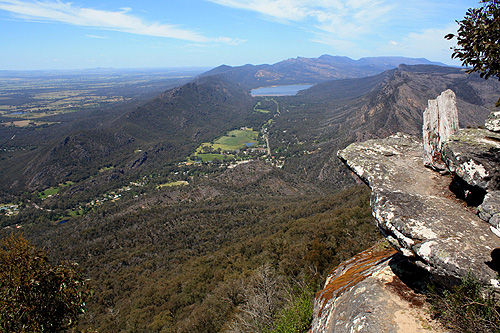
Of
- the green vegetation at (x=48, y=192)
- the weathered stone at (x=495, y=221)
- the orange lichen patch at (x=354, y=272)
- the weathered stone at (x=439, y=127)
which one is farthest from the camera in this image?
the green vegetation at (x=48, y=192)

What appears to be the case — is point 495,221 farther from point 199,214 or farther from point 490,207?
point 199,214

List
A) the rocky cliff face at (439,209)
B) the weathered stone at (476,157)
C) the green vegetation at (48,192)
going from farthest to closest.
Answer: the green vegetation at (48,192)
the weathered stone at (476,157)
the rocky cliff face at (439,209)

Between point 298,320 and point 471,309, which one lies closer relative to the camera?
point 471,309

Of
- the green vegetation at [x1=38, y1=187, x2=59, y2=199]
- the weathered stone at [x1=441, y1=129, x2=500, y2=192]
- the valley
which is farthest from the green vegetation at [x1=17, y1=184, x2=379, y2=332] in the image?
the green vegetation at [x1=38, y1=187, x2=59, y2=199]

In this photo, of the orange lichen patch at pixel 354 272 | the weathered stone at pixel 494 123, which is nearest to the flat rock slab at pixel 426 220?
the weathered stone at pixel 494 123

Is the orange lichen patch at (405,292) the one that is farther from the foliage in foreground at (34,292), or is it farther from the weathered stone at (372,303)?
the foliage in foreground at (34,292)

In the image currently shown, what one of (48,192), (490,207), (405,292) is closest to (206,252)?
(405,292)

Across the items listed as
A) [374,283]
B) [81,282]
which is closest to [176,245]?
[81,282]
